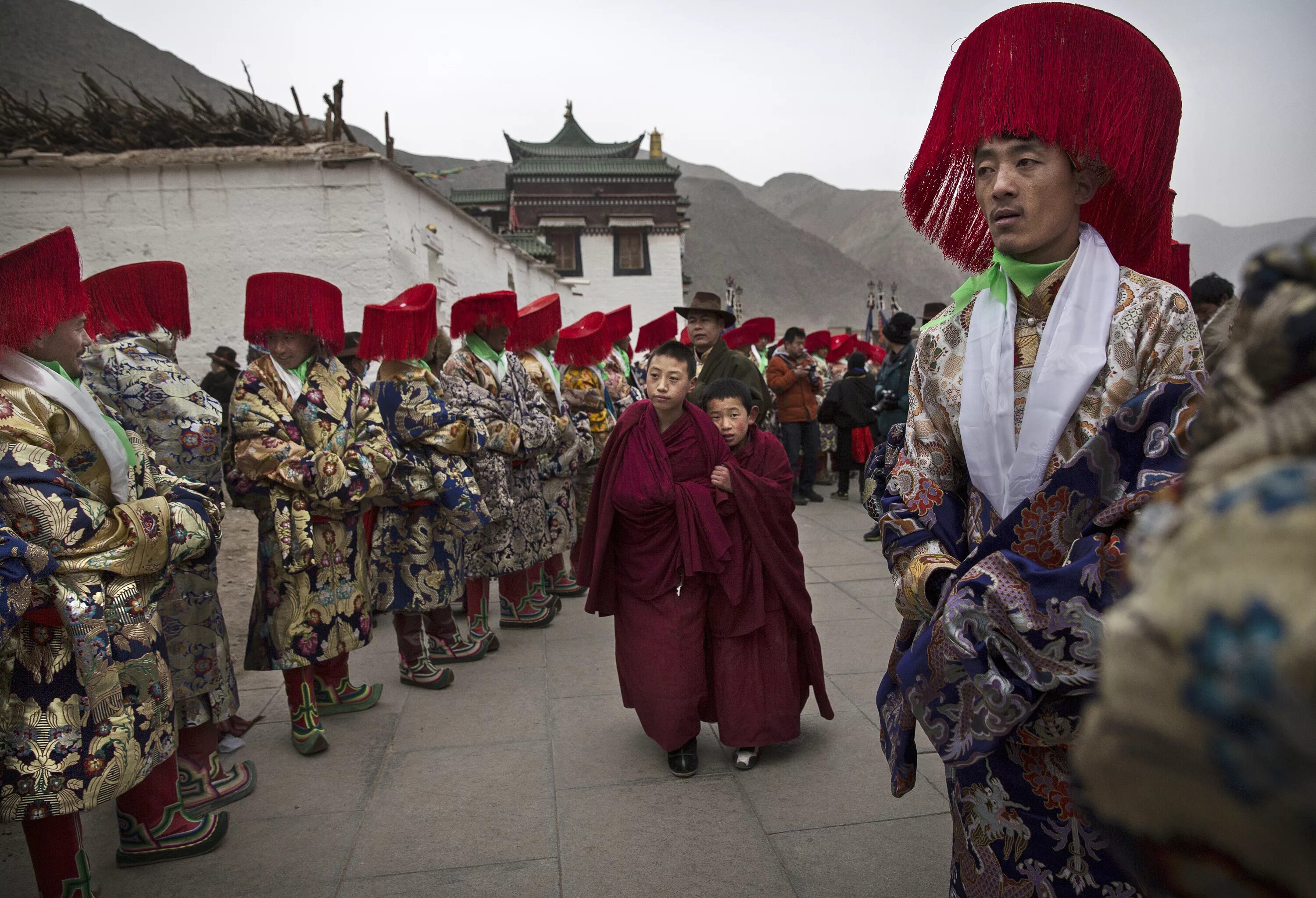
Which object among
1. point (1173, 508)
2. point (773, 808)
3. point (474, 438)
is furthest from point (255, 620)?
point (1173, 508)

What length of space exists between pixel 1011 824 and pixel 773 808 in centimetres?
164

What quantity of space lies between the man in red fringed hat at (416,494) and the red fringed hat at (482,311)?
58 centimetres

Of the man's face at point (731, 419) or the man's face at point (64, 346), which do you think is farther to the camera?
the man's face at point (731, 419)

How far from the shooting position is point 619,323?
24.1 ft

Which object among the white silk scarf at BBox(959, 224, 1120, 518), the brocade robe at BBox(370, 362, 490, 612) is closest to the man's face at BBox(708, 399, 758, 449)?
the brocade robe at BBox(370, 362, 490, 612)

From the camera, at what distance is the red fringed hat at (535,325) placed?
19.3ft

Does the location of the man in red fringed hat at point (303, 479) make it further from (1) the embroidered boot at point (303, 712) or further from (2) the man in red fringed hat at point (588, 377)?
(2) the man in red fringed hat at point (588, 377)

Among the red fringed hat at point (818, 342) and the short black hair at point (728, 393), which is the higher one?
the short black hair at point (728, 393)

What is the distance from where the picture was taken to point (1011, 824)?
4.83ft

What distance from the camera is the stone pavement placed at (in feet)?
8.51

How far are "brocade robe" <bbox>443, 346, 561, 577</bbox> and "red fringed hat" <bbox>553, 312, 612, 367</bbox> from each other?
96cm

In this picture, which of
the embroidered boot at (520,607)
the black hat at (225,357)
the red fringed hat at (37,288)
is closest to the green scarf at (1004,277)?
the red fringed hat at (37,288)

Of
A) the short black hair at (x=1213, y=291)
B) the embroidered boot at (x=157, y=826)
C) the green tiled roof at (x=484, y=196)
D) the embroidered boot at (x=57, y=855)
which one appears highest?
the green tiled roof at (x=484, y=196)

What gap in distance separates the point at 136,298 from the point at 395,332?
1.28m
